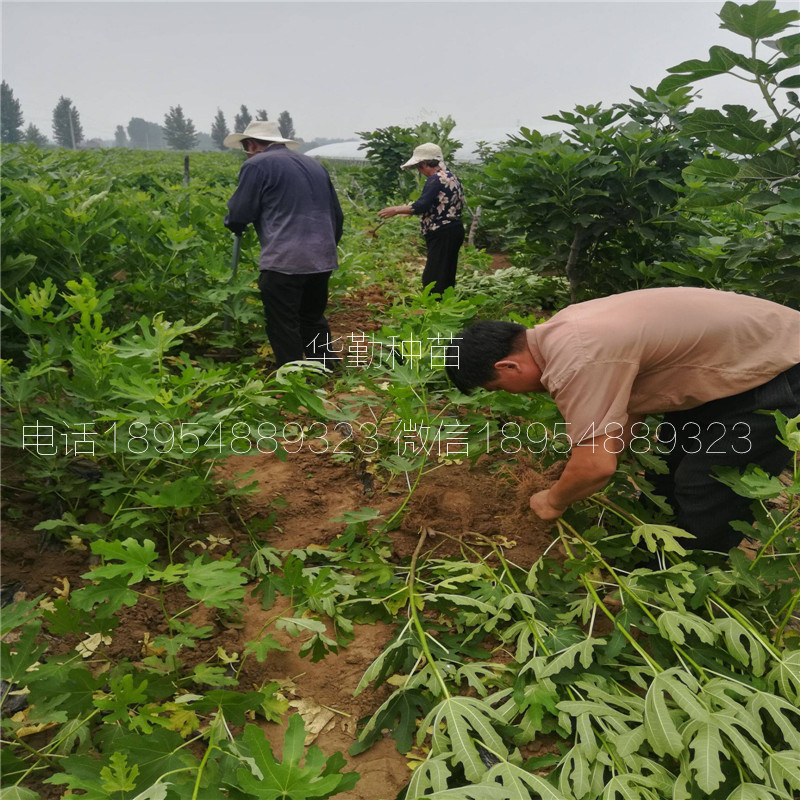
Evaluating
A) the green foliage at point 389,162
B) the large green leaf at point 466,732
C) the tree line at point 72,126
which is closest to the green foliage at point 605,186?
the large green leaf at point 466,732

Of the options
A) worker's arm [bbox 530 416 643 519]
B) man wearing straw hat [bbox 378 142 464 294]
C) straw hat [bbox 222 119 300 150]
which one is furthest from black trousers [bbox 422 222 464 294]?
worker's arm [bbox 530 416 643 519]

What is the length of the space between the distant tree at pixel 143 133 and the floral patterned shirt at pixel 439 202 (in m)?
146

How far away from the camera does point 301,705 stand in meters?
2.25

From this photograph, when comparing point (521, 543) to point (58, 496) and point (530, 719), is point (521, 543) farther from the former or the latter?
point (58, 496)

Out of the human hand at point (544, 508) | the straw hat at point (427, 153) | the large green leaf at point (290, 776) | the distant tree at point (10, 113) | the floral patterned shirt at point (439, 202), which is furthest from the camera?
the distant tree at point (10, 113)

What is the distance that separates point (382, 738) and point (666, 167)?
5001 mm

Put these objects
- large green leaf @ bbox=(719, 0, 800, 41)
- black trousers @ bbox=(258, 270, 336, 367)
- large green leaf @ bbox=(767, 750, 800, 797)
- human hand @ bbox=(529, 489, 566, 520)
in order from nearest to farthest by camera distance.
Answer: large green leaf @ bbox=(767, 750, 800, 797)
large green leaf @ bbox=(719, 0, 800, 41)
human hand @ bbox=(529, 489, 566, 520)
black trousers @ bbox=(258, 270, 336, 367)

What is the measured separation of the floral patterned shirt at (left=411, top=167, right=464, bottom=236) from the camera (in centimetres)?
644

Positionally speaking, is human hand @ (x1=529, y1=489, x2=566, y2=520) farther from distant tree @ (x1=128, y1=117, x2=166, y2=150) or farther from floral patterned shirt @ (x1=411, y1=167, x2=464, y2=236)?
distant tree @ (x1=128, y1=117, x2=166, y2=150)

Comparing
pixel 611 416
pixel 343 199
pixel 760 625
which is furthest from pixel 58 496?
pixel 343 199

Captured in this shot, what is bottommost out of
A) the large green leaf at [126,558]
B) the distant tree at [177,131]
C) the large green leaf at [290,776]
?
the large green leaf at [290,776]

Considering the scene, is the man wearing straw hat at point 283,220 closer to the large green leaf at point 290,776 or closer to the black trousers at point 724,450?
the black trousers at point 724,450

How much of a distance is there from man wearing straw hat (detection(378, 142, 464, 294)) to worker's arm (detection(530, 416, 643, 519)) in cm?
424

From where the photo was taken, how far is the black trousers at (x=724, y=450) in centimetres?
253
